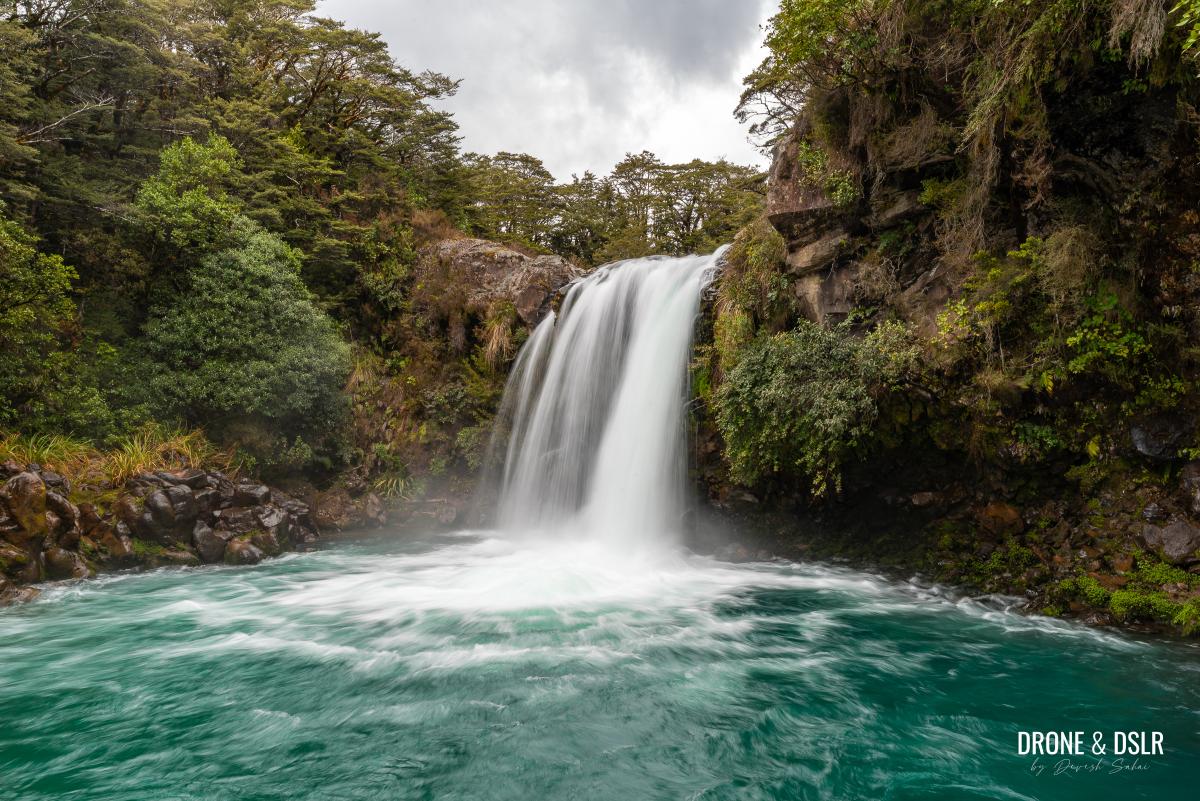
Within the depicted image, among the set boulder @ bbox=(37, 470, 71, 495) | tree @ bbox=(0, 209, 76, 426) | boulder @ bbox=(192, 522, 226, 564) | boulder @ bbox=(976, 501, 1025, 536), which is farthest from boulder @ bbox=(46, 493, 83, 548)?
boulder @ bbox=(976, 501, 1025, 536)

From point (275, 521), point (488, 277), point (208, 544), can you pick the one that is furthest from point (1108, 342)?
point (488, 277)

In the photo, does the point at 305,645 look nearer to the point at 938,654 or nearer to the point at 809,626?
the point at 809,626

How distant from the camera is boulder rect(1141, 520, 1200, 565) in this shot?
6.18 m

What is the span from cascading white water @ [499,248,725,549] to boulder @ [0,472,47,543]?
305 inches

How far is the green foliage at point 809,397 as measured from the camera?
7848 mm

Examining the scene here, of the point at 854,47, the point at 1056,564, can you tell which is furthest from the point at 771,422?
the point at 854,47

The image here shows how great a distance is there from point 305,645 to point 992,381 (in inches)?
332

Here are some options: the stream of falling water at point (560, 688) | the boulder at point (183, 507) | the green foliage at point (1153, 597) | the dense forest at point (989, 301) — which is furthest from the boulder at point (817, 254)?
the boulder at point (183, 507)

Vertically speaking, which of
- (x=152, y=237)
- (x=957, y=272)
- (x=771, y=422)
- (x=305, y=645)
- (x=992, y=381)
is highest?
(x=152, y=237)

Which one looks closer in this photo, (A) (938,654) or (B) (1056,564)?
(A) (938,654)

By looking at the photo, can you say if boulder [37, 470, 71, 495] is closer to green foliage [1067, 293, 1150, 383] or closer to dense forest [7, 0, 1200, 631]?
dense forest [7, 0, 1200, 631]

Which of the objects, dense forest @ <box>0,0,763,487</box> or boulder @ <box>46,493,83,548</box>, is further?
dense forest @ <box>0,0,763,487</box>

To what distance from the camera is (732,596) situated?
820 centimetres

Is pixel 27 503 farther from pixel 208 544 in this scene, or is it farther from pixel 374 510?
pixel 374 510
